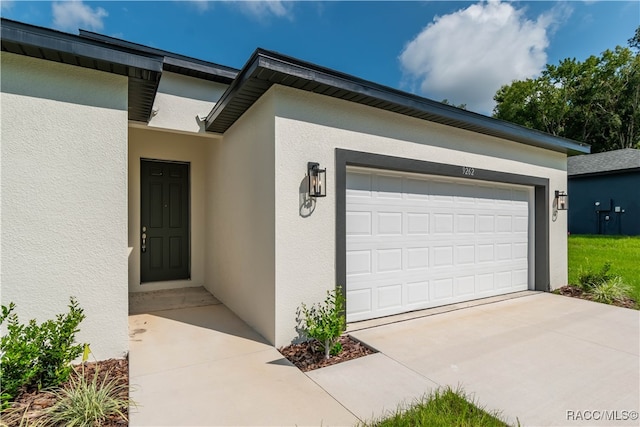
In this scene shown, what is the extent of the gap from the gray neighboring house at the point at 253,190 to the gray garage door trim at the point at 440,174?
1.2 inches

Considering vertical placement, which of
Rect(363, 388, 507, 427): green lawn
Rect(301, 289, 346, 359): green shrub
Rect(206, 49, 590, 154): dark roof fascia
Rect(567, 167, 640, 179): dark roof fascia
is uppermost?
Rect(567, 167, 640, 179): dark roof fascia

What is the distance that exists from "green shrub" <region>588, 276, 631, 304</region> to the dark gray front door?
8.32 m

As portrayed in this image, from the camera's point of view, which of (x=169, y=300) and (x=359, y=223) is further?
(x=169, y=300)

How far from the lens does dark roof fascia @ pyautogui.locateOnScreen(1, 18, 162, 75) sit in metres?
2.88

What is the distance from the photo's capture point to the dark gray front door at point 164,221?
6.50m

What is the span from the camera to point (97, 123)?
3.43 metres

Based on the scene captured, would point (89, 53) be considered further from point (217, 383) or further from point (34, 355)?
point (217, 383)

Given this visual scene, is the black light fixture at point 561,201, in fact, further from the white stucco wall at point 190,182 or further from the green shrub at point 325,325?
the white stucco wall at point 190,182

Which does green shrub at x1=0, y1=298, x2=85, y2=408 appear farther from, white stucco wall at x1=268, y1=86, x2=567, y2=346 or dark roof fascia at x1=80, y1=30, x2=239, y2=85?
dark roof fascia at x1=80, y1=30, x2=239, y2=85

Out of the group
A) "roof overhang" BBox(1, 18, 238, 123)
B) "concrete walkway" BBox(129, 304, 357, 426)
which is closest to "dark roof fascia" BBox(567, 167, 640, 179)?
"concrete walkway" BBox(129, 304, 357, 426)

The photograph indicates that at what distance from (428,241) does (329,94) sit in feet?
9.53

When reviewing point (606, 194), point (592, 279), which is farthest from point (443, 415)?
point (606, 194)

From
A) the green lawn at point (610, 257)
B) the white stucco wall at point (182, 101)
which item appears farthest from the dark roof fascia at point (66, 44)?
the green lawn at point (610, 257)
